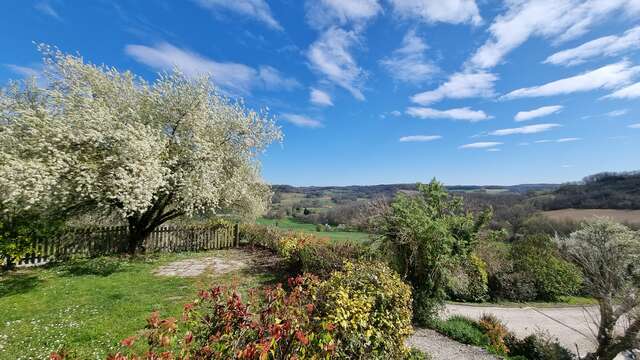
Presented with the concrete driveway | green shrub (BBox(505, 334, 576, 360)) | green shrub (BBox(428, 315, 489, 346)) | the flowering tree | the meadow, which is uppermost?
the flowering tree

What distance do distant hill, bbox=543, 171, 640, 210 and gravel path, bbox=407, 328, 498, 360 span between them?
1658 inches

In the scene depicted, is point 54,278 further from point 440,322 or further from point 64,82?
point 440,322

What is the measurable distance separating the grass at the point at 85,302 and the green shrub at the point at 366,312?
280 centimetres

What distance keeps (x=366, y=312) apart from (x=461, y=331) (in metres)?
5.05

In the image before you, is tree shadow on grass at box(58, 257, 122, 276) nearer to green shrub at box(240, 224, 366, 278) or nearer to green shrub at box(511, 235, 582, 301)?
green shrub at box(240, 224, 366, 278)

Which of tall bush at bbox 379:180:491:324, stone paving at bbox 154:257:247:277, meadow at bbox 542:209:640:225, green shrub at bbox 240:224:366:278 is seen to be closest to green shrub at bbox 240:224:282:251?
stone paving at bbox 154:257:247:277

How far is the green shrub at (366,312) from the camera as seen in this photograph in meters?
3.74

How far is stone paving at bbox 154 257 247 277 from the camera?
1134 cm

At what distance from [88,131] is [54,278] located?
502 centimetres

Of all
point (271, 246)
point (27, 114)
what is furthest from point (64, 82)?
point (271, 246)

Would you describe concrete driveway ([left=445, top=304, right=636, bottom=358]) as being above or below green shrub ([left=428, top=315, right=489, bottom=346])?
below

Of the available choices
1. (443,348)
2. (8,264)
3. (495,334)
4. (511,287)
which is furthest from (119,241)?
(511,287)

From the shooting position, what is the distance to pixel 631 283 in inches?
309

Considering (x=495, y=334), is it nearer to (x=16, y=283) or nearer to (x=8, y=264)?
(x=16, y=283)
